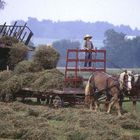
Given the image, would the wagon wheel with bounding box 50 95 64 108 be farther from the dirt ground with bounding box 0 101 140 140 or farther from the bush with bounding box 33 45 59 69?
the bush with bounding box 33 45 59 69

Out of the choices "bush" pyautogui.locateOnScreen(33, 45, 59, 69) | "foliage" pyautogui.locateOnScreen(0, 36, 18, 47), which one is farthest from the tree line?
"bush" pyautogui.locateOnScreen(33, 45, 59, 69)

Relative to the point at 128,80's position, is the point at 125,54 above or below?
above

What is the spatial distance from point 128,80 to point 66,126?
394 cm

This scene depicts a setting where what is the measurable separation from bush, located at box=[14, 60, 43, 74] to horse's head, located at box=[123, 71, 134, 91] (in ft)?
13.6

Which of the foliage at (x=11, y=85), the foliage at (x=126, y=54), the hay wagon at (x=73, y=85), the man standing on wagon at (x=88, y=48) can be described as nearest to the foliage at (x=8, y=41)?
the foliage at (x=11, y=85)

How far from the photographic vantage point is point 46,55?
18.2 meters

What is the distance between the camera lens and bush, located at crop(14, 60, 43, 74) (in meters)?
17.8

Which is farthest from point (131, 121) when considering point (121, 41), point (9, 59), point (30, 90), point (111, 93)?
point (121, 41)

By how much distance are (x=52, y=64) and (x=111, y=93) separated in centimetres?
369

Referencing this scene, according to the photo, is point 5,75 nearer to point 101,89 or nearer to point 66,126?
point 101,89

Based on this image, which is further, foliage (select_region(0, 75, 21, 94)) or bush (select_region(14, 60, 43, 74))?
bush (select_region(14, 60, 43, 74))

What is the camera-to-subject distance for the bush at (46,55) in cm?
1819

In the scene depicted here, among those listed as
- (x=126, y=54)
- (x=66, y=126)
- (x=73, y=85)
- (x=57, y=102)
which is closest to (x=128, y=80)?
(x=73, y=85)

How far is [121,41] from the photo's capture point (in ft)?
274
